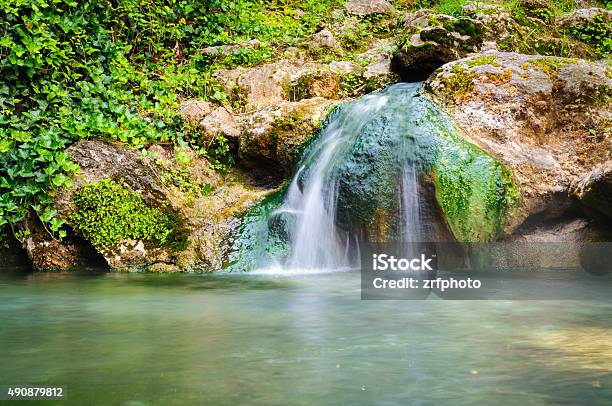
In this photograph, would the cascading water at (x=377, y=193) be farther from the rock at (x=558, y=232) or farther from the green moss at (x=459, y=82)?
the rock at (x=558, y=232)

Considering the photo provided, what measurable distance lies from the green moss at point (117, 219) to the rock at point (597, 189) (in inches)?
159

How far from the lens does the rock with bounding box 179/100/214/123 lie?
8.17 metres

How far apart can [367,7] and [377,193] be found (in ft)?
18.0

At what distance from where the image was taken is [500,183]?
6301 mm

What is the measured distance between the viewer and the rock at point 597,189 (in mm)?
5922

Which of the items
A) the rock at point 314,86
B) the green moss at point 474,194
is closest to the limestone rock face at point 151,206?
the rock at point 314,86

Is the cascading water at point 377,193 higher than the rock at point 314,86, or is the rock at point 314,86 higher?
the rock at point 314,86

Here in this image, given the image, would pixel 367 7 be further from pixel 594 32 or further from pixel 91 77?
pixel 91 77

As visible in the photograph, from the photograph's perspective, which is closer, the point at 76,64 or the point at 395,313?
the point at 395,313

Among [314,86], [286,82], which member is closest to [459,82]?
[314,86]

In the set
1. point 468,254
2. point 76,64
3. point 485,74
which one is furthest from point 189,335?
point 76,64

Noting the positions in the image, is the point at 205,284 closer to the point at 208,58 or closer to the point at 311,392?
the point at 311,392

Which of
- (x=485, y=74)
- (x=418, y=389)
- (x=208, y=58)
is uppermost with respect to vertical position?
(x=208, y=58)

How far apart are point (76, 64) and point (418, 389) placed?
21.9ft
